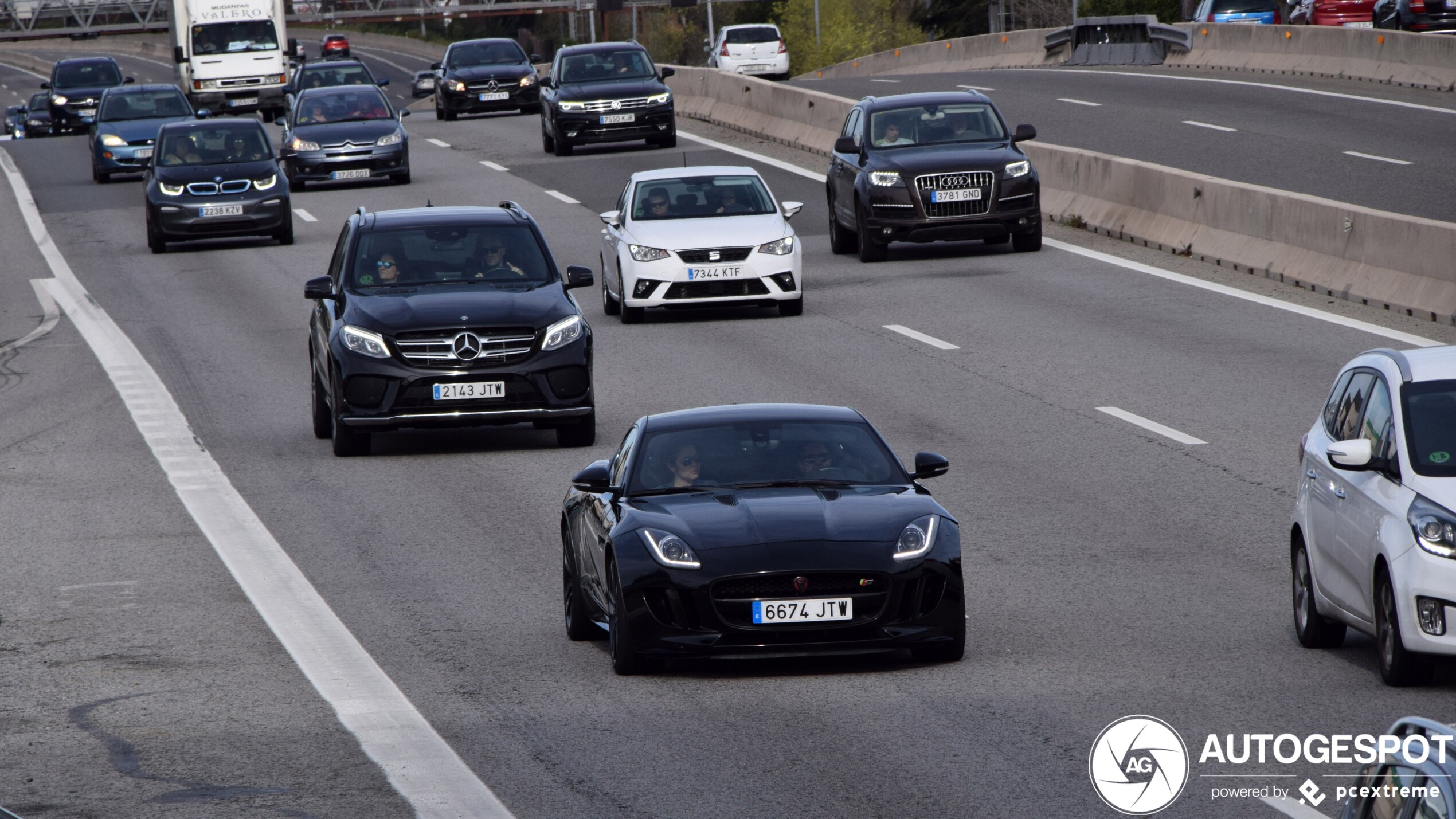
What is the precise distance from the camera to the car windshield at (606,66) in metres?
42.3

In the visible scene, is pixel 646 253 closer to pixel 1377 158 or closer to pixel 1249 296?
pixel 1249 296

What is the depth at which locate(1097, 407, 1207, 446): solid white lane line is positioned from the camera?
16.0 meters

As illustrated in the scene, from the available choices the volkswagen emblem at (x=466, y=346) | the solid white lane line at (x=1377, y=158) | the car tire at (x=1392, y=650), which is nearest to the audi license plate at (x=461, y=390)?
the volkswagen emblem at (x=466, y=346)

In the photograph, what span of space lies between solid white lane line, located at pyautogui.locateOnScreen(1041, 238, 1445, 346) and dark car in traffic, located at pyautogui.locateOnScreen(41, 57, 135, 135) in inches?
1338

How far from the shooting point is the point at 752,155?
133 feet

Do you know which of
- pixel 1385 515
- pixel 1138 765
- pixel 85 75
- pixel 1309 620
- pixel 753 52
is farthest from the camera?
pixel 753 52

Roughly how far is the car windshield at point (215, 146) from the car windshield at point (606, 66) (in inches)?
422

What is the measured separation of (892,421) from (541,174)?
2310 cm

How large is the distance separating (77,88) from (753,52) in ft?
70.8

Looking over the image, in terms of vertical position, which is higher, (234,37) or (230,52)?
(234,37)

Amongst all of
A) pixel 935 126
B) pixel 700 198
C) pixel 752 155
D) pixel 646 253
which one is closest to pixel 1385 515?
pixel 646 253

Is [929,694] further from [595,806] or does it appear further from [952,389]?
[952,389]

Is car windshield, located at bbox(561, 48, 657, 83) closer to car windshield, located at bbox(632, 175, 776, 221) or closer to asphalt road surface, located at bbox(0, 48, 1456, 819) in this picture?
asphalt road surface, located at bbox(0, 48, 1456, 819)

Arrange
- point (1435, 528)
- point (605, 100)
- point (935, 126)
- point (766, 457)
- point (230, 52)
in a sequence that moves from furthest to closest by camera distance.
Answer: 1. point (230, 52)
2. point (605, 100)
3. point (935, 126)
4. point (766, 457)
5. point (1435, 528)
